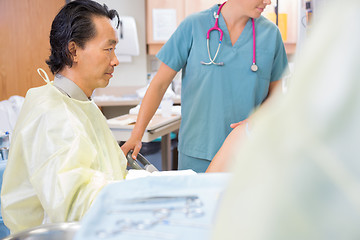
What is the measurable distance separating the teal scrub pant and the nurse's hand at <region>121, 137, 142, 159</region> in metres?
0.25

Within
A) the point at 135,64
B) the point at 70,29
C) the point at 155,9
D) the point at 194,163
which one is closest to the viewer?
the point at 70,29

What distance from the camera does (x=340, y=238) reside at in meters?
0.24

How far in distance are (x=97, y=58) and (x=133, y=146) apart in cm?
49

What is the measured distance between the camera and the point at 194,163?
1.73 metres

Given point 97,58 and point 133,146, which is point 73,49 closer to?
Result: point 97,58

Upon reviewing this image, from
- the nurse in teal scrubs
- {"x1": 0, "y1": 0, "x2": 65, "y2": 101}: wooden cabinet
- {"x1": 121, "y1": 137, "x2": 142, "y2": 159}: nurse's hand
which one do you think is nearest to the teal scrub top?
the nurse in teal scrubs

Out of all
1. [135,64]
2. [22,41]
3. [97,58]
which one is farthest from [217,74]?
[135,64]

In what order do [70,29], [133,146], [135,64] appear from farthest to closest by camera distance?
[135,64], [133,146], [70,29]

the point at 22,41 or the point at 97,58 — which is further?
the point at 22,41

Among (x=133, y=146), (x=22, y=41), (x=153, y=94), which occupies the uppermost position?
(x=22, y=41)

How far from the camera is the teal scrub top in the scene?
5.41 ft

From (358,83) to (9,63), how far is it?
9.29ft

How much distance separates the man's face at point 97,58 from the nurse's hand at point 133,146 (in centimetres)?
36

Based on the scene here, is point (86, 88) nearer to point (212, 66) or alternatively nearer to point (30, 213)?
point (30, 213)
